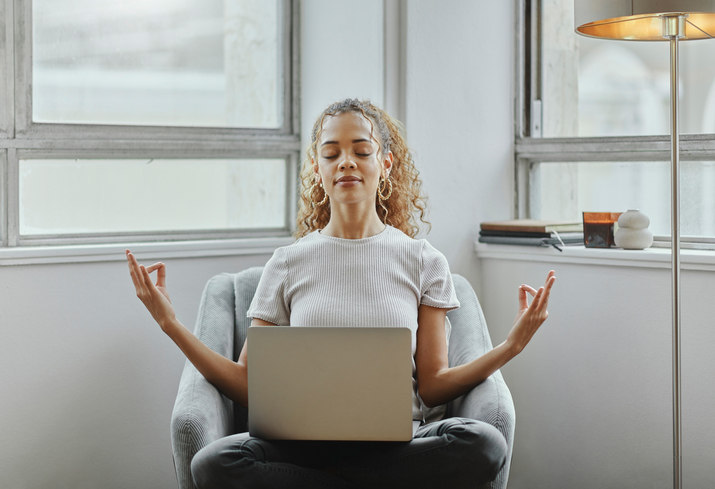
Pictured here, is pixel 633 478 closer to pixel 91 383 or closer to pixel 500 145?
pixel 500 145

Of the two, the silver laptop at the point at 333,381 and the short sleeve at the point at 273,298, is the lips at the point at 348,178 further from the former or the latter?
the silver laptop at the point at 333,381

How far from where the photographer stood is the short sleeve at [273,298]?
6.46 feet

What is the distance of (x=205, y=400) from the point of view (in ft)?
5.82

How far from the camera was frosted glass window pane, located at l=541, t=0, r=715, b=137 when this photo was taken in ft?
8.07

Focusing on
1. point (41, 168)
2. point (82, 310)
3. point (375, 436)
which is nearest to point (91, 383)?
point (82, 310)

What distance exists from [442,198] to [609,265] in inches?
22.2

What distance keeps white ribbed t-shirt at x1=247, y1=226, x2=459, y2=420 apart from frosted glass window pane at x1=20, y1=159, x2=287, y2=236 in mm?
765

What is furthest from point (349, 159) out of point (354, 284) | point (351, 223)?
point (354, 284)

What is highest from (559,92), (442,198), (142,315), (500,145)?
(559,92)

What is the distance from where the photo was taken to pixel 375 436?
157 cm

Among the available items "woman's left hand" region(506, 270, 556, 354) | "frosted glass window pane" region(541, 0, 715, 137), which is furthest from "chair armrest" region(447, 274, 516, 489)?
"frosted glass window pane" region(541, 0, 715, 137)

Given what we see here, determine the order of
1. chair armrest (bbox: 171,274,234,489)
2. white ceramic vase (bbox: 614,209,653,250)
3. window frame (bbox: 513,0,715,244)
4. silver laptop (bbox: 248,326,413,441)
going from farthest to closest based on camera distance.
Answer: window frame (bbox: 513,0,715,244), white ceramic vase (bbox: 614,209,653,250), chair armrest (bbox: 171,274,234,489), silver laptop (bbox: 248,326,413,441)

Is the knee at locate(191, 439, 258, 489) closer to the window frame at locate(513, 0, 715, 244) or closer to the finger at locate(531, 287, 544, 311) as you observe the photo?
the finger at locate(531, 287, 544, 311)

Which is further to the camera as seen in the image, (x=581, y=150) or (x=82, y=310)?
(x=581, y=150)
